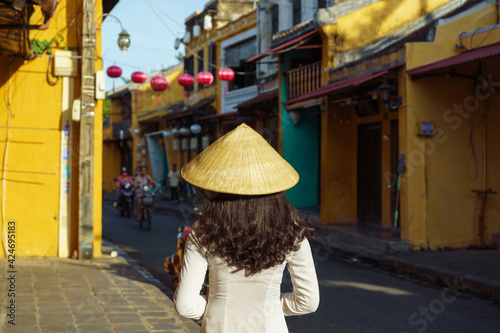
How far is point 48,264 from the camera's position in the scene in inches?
356

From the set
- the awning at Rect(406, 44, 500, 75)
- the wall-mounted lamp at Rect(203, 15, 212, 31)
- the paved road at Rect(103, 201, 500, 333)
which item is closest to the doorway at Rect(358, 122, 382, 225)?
the awning at Rect(406, 44, 500, 75)

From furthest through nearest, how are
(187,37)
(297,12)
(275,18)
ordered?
1. (187,37)
2. (275,18)
3. (297,12)

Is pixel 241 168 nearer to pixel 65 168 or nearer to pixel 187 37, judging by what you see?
pixel 65 168

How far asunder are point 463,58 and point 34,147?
696 cm

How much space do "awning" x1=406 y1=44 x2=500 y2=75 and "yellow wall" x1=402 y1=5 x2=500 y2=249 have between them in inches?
25.4

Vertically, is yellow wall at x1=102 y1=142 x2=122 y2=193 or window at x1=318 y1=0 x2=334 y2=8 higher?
window at x1=318 y1=0 x2=334 y2=8

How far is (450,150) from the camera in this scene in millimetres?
11844

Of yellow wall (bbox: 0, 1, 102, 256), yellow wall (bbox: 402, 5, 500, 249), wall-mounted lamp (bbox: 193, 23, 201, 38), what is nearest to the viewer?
yellow wall (bbox: 0, 1, 102, 256)

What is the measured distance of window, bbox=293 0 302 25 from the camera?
19656 millimetres

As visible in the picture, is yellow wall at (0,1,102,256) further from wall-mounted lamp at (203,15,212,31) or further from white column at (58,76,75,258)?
wall-mounted lamp at (203,15,212,31)

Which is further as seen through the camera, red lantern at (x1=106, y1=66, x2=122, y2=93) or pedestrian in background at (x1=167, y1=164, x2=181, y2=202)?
pedestrian in background at (x1=167, y1=164, x2=181, y2=202)

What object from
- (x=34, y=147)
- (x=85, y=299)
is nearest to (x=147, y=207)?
(x=34, y=147)

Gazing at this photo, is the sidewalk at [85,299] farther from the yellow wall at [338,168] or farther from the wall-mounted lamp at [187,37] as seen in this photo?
the wall-mounted lamp at [187,37]

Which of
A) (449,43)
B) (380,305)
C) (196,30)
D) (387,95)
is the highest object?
(196,30)
